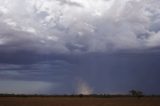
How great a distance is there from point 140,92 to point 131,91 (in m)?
5.73

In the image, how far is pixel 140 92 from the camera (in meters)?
155

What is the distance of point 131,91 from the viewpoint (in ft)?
522
